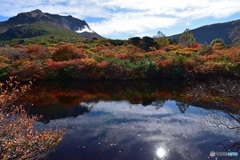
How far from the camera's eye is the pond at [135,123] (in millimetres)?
16672

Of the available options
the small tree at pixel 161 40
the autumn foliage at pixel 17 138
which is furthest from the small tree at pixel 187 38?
the autumn foliage at pixel 17 138

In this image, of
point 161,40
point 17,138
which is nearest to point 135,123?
point 17,138

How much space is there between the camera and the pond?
1667 cm

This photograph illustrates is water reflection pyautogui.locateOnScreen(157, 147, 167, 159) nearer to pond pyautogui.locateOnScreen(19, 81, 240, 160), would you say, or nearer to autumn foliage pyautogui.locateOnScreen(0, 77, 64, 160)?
pond pyautogui.locateOnScreen(19, 81, 240, 160)

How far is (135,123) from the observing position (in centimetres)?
2292

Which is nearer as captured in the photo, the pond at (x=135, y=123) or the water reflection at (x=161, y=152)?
the water reflection at (x=161, y=152)

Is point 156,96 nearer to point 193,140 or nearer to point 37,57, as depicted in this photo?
point 193,140

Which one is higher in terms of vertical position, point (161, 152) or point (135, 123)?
point (161, 152)

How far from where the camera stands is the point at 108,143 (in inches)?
713

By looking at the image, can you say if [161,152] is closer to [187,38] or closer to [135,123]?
[135,123]

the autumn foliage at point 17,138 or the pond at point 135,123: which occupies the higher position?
the autumn foliage at point 17,138

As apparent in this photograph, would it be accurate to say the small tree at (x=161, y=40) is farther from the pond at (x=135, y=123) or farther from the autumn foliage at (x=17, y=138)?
the autumn foliage at (x=17, y=138)

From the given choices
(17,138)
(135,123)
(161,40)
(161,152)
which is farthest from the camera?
(161,40)

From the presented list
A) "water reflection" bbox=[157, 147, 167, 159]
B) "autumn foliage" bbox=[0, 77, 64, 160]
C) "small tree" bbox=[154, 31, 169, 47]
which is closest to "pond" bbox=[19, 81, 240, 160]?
"water reflection" bbox=[157, 147, 167, 159]
